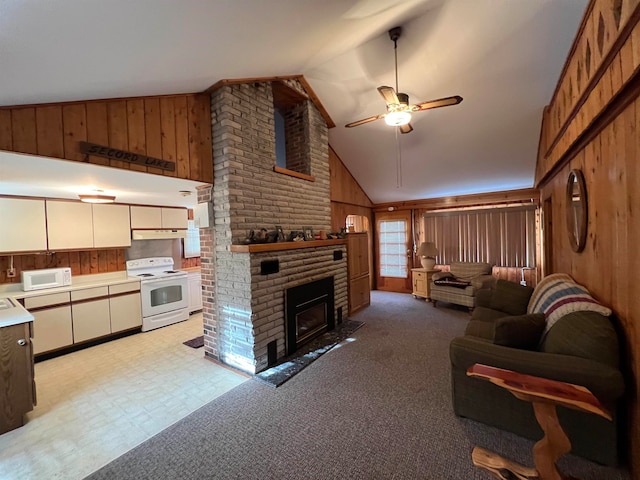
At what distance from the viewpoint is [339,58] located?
3178 millimetres

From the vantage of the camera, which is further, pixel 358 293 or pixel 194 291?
pixel 358 293

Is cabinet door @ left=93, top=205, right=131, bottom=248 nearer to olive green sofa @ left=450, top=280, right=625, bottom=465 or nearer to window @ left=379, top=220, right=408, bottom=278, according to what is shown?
olive green sofa @ left=450, top=280, right=625, bottom=465

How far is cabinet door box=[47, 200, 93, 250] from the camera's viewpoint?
11.6 feet

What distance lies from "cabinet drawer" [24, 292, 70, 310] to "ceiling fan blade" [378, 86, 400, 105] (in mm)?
4430

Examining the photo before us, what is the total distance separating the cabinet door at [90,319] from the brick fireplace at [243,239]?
5.60ft

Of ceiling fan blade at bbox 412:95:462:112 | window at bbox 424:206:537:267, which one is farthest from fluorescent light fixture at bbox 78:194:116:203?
window at bbox 424:206:537:267

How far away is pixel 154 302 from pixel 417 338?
158 inches

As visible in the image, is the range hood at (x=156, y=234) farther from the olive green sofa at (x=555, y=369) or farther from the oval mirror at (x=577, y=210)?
the oval mirror at (x=577, y=210)

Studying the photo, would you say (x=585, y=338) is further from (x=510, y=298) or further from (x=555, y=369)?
(x=510, y=298)

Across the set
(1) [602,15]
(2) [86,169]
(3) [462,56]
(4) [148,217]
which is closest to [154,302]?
(4) [148,217]

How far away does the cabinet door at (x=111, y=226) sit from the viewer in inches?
156

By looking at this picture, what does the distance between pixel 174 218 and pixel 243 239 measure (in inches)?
107

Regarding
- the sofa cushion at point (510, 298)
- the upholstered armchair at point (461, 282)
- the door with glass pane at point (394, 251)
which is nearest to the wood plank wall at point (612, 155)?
the sofa cushion at point (510, 298)

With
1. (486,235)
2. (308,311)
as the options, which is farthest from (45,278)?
(486,235)
